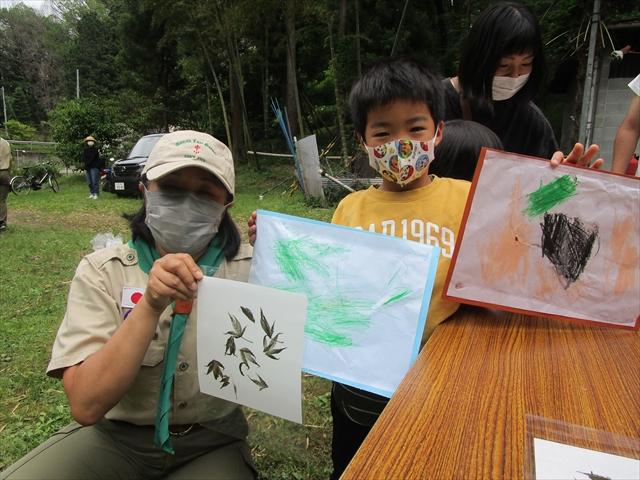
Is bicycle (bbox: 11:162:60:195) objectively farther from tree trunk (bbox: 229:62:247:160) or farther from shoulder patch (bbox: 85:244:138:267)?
shoulder patch (bbox: 85:244:138:267)

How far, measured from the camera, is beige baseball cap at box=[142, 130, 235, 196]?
124 centimetres

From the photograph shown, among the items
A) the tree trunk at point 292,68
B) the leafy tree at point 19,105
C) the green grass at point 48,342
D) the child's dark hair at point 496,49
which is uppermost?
the leafy tree at point 19,105

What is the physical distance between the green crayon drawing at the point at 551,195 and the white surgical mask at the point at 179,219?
0.88 meters

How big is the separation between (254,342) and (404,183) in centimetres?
60

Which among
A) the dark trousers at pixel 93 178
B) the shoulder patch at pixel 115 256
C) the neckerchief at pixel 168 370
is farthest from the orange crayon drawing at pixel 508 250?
the dark trousers at pixel 93 178

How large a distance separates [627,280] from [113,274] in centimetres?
135

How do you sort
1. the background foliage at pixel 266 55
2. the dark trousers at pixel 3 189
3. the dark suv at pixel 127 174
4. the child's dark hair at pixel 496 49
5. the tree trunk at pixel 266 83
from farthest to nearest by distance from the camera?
1. the tree trunk at pixel 266 83
2. the background foliage at pixel 266 55
3. the dark suv at pixel 127 174
4. the dark trousers at pixel 3 189
5. the child's dark hair at pixel 496 49

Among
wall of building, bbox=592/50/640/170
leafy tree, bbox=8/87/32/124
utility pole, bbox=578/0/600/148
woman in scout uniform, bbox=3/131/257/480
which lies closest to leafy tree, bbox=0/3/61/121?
leafy tree, bbox=8/87/32/124

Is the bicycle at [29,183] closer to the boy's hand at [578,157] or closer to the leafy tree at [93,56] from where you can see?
the boy's hand at [578,157]

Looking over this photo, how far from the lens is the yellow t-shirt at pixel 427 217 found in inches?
43.9

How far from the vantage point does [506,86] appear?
5.68ft

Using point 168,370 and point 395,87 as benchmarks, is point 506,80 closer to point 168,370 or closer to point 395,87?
point 395,87

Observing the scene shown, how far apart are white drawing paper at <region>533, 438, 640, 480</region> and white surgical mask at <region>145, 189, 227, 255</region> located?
100 cm

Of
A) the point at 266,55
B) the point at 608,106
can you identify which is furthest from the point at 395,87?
the point at 266,55
